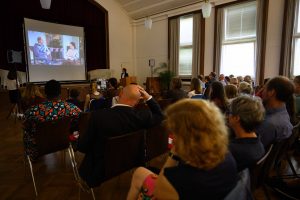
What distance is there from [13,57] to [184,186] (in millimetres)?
7293

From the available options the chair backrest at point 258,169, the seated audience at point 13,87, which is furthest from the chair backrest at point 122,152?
the seated audience at point 13,87

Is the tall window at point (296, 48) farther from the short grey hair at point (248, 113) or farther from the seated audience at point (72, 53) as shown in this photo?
the seated audience at point (72, 53)

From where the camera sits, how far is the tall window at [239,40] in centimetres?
695

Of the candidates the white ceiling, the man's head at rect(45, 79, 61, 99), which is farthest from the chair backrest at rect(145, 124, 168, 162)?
the white ceiling

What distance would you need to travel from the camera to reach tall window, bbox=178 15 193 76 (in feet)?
28.5

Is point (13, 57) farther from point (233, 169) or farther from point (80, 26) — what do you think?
point (233, 169)

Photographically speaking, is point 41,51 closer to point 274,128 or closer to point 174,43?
point 174,43

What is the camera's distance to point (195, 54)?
27.4ft

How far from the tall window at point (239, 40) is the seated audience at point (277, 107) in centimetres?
548

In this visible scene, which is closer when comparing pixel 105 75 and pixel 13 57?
pixel 13 57

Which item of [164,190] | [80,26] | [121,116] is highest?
[80,26]

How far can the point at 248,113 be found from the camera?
1.36 metres

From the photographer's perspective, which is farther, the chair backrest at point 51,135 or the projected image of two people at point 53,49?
the projected image of two people at point 53,49

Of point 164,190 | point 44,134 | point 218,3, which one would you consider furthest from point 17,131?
point 218,3
